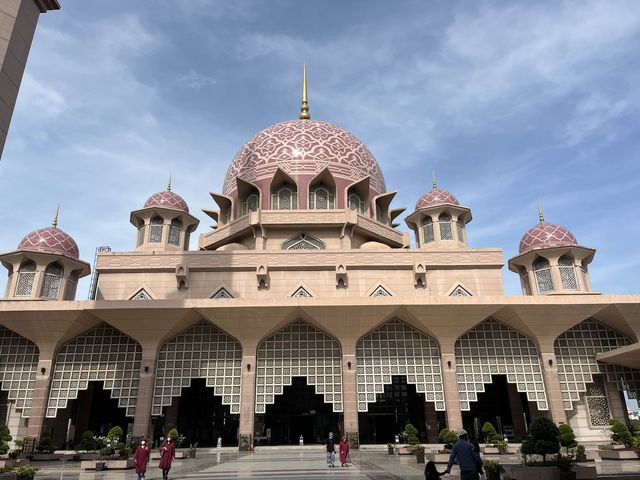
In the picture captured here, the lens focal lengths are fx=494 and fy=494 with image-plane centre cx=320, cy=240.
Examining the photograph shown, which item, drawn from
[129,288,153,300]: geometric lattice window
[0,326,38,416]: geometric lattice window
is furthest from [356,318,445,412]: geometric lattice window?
[0,326,38,416]: geometric lattice window

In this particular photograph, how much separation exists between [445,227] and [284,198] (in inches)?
357

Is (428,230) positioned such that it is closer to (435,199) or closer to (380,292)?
(435,199)

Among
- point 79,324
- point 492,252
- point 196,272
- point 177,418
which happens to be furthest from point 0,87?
point 492,252

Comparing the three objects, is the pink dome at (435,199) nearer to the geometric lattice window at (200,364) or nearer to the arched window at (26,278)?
the geometric lattice window at (200,364)

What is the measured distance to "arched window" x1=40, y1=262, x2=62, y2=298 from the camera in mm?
22547

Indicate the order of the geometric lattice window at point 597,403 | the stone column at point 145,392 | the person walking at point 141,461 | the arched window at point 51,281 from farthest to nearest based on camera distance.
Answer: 1. the arched window at point 51,281
2. the geometric lattice window at point 597,403
3. the stone column at point 145,392
4. the person walking at point 141,461

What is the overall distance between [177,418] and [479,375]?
1338 cm

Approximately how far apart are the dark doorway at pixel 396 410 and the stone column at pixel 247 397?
6359 mm

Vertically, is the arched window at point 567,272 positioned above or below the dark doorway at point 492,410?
above

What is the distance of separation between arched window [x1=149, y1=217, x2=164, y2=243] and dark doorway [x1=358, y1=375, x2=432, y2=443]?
45.1ft

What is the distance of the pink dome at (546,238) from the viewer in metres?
23.5

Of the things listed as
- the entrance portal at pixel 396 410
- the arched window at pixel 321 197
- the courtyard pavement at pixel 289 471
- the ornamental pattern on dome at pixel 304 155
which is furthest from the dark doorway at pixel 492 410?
the ornamental pattern on dome at pixel 304 155

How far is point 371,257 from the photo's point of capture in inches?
934

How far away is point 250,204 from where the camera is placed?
93.9 feet
